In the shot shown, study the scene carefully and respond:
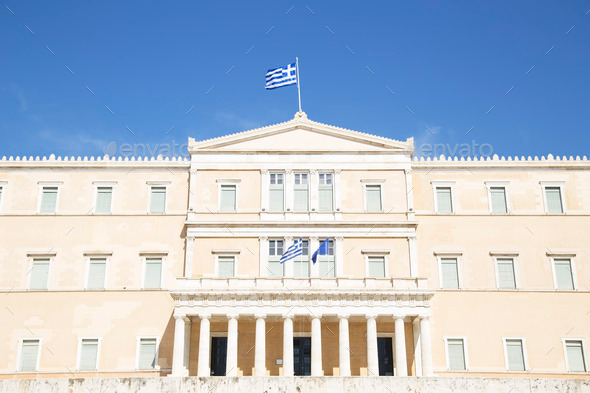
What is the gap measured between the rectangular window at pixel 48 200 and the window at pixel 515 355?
1023 inches

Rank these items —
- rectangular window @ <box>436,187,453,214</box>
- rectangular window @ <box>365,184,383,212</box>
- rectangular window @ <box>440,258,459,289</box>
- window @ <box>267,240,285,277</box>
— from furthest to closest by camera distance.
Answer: rectangular window @ <box>436,187,453,214</box>
rectangular window @ <box>365,184,383,212</box>
rectangular window @ <box>440,258,459,289</box>
window @ <box>267,240,285,277</box>

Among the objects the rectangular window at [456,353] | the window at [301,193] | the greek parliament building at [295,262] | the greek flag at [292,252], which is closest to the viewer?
the greek parliament building at [295,262]

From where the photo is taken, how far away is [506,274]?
122 ft

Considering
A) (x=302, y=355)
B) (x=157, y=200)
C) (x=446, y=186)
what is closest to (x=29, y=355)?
(x=157, y=200)

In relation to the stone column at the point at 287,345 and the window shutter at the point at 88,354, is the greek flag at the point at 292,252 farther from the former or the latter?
the window shutter at the point at 88,354

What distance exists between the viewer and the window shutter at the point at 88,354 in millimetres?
35312

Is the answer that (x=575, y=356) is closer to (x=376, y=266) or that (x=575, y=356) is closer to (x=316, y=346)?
(x=376, y=266)

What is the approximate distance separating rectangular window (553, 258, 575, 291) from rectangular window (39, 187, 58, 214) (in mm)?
28202

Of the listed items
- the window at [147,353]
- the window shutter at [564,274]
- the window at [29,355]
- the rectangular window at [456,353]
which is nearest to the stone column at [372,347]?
the rectangular window at [456,353]

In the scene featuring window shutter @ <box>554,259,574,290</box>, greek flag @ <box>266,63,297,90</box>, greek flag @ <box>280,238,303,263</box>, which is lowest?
window shutter @ <box>554,259,574,290</box>

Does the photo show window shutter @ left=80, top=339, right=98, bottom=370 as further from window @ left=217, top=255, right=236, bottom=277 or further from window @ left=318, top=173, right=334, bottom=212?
window @ left=318, top=173, right=334, bottom=212

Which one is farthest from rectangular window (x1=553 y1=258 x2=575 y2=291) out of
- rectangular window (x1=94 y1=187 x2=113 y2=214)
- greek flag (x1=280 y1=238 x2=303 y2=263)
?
rectangular window (x1=94 y1=187 x2=113 y2=214)

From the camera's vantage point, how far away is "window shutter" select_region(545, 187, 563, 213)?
38.7 m

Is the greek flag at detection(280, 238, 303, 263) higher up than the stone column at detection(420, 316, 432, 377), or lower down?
higher up
